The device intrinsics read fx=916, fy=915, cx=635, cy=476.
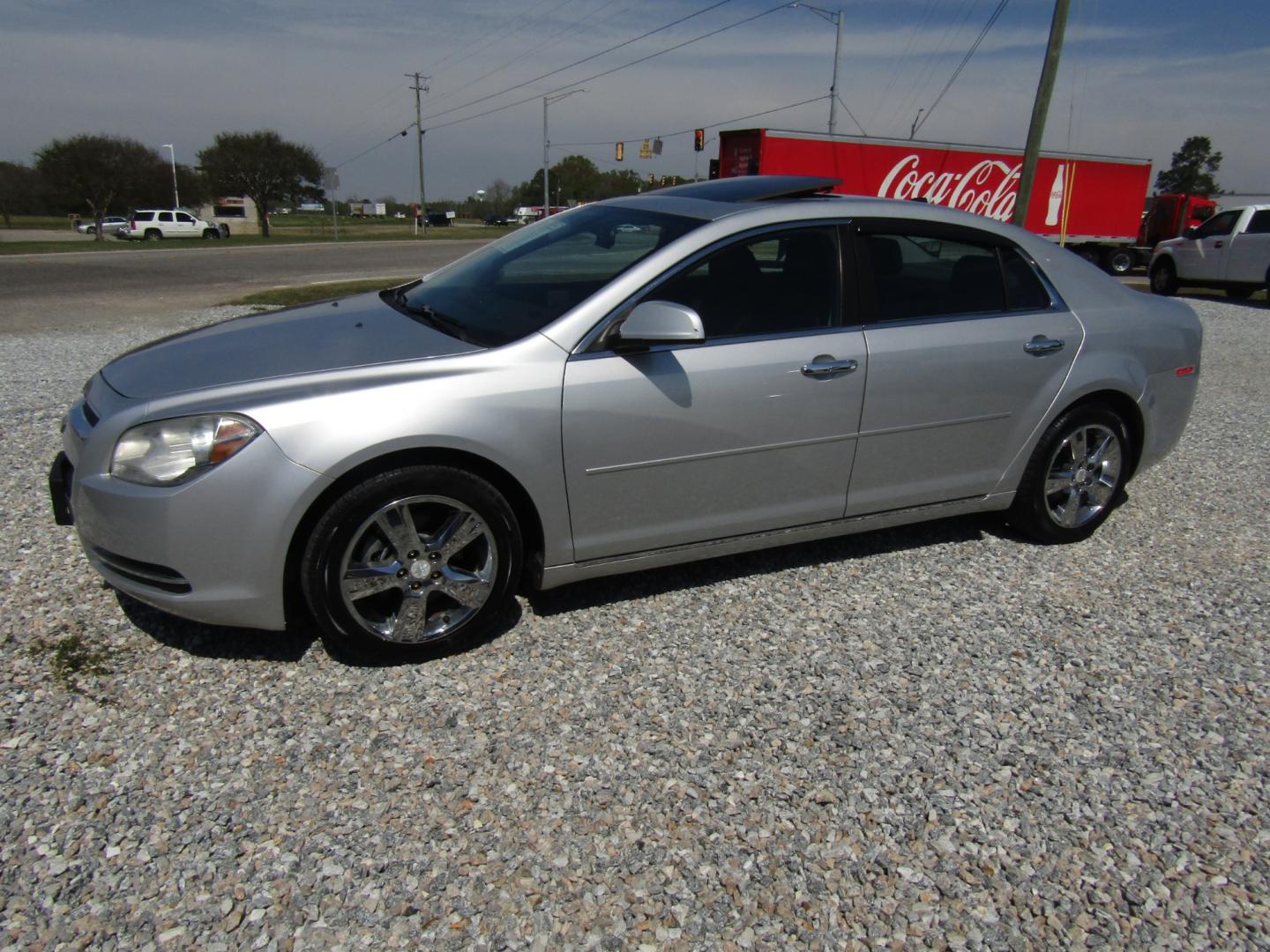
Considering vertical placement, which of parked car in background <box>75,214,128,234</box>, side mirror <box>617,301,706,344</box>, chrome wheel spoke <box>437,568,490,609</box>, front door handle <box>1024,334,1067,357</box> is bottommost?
parked car in background <box>75,214,128,234</box>

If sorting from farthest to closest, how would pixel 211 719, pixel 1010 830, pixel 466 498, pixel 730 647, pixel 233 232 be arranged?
pixel 233 232 → pixel 730 647 → pixel 466 498 → pixel 211 719 → pixel 1010 830

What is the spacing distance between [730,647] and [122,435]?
2.22m

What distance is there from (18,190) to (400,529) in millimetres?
67351

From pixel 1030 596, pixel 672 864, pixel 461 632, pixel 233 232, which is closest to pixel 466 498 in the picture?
pixel 461 632

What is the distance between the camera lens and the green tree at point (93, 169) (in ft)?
165

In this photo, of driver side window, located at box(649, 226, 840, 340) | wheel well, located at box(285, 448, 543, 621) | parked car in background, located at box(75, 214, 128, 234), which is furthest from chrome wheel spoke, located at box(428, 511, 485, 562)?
parked car in background, located at box(75, 214, 128, 234)

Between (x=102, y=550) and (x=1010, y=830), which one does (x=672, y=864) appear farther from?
(x=102, y=550)

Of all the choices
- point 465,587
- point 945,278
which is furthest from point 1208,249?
point 465,587

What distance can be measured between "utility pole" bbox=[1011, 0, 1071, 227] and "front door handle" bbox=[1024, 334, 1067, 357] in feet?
44.7

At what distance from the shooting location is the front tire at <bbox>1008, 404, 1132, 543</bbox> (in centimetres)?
435

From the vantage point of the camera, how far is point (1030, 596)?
3.99m

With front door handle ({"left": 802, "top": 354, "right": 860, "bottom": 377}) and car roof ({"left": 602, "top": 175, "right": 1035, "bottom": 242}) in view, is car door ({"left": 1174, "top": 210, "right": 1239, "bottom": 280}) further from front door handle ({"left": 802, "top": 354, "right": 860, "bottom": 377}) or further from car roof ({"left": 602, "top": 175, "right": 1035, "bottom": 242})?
front door handle ({"left": 802, "top": 354, "right": 860, "bottom": 377})

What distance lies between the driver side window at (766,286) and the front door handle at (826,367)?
0.16 meters

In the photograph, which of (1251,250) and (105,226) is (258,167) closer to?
(105,226)
